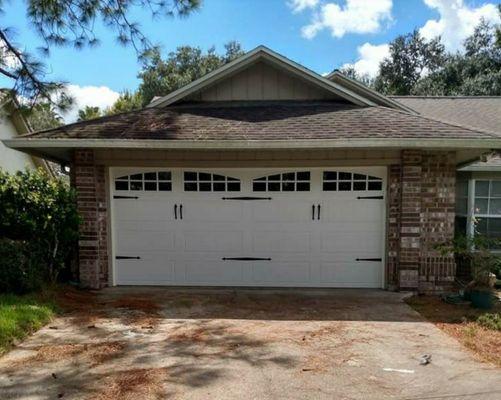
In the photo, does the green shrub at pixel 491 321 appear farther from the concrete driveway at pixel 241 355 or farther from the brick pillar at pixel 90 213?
the brick pillar at pixel 90 213

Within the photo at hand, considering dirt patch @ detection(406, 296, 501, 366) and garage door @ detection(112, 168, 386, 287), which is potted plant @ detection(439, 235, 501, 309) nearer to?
dirt patch @ detection(406, 296, 501, 366)

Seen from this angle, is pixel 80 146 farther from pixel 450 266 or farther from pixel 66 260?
pixel 450 266

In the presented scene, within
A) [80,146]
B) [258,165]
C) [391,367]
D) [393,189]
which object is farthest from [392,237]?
[80,146]

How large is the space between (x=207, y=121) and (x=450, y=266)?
482cm

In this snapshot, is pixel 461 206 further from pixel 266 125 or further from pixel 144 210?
pixel 144 210

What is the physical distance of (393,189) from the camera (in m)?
6.79

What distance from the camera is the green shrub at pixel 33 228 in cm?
569

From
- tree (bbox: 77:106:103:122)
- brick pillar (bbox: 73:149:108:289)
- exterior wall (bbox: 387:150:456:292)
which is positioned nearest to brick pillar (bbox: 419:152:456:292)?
exterior wall (bbox: 387:150:456:292)

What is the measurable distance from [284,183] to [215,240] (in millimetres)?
1558

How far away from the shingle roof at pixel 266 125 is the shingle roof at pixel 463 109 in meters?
3.14

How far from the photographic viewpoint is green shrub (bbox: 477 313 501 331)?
5094 mm

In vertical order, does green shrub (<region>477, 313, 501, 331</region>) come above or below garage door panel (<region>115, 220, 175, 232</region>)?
below

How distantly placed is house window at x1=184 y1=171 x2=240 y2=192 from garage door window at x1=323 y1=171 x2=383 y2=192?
1548 millimetres

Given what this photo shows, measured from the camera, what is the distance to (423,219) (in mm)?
6738
